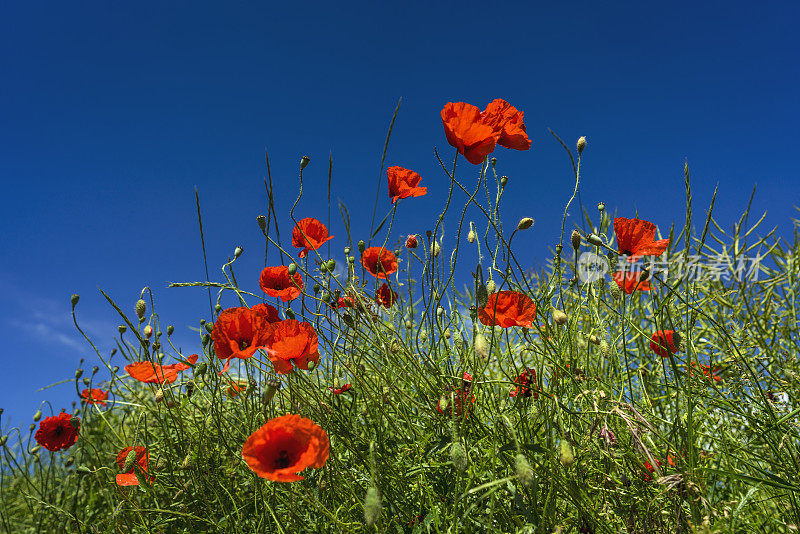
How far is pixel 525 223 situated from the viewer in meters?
1.35

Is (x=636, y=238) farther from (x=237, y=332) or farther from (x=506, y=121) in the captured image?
(x=237, y=332)

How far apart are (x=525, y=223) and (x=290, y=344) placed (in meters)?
0.71

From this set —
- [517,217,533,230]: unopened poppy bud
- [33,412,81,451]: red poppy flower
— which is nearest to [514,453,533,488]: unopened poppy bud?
[517,217,533,230]: unopened poppy bud

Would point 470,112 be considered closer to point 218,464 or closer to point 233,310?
point 233,310

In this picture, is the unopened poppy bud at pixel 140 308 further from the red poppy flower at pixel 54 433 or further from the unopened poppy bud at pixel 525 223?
the unopened poppy bud at pixel 525 223

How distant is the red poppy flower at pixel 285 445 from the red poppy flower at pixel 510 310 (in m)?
0.51

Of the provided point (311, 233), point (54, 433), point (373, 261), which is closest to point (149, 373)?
point (311, 233)

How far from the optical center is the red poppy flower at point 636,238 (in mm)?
1374

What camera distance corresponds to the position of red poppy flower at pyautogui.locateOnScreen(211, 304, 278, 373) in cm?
130

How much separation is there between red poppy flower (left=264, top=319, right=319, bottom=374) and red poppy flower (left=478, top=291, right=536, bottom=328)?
17.7 inches

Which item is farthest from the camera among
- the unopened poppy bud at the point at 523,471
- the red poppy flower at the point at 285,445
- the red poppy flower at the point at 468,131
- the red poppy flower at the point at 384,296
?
the red poppy flower at the point at 384,296

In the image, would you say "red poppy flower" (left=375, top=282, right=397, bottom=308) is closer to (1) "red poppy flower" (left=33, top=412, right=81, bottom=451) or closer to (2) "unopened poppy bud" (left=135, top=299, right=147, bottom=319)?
(2) "unopened poppy bud" (left=135, top=299, right=147, bottom=319)

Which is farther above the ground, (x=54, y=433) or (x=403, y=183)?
(x=403, y=183)

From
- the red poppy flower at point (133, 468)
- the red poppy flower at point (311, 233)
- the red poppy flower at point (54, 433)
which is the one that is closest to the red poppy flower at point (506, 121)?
the red poppy flower at point (311, 233)
